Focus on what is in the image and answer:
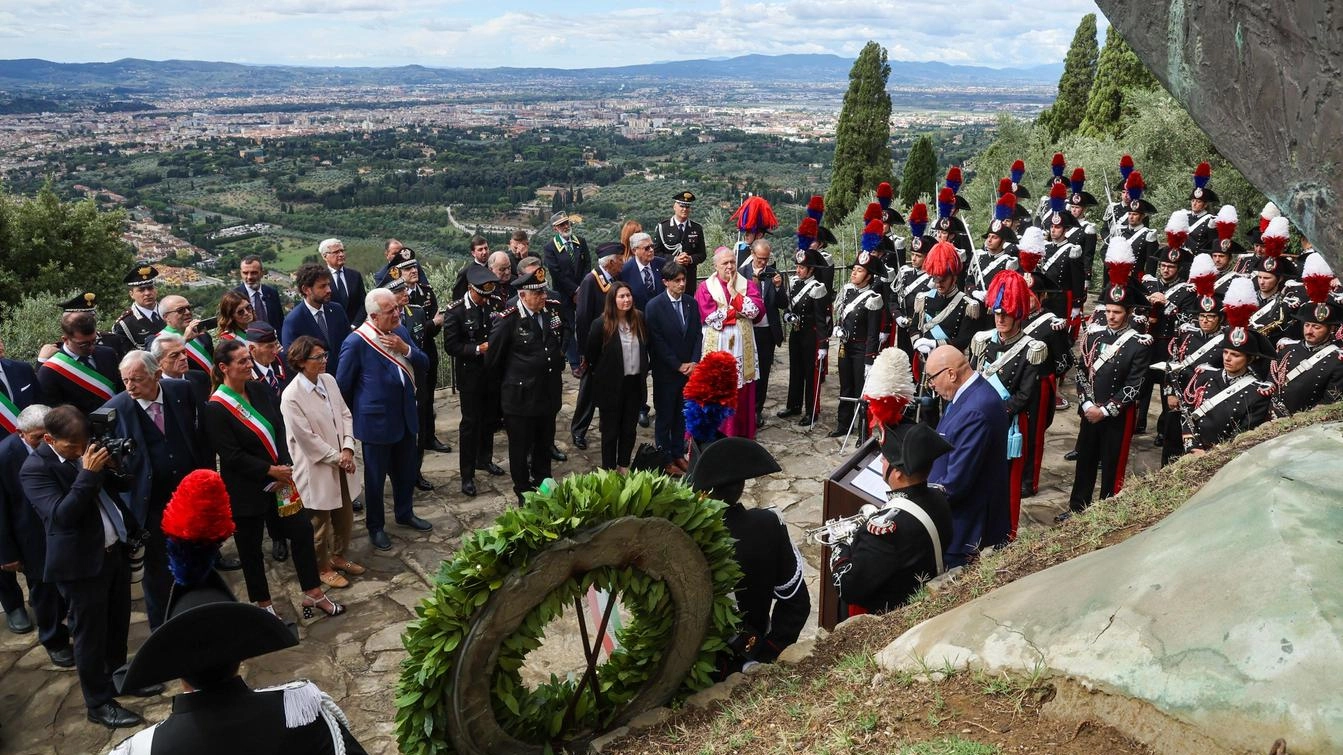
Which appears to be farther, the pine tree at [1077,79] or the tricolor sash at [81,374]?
the pine tree at [1077,79]

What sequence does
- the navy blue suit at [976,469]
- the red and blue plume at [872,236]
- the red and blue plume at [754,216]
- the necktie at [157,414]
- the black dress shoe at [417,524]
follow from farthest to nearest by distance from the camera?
the red and blue plume at [754,216], the red and blue plume at [872,236], the black dress shoe at [417,524], the necktie at [157,414], the navy blue suit at [976,469]

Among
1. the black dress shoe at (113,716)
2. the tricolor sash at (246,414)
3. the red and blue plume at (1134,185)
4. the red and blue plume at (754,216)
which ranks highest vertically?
the red and blue plume at (1134,185)

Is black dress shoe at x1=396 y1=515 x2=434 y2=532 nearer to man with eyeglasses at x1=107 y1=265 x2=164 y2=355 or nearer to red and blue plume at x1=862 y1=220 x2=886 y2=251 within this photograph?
man with eyeglasses at x1=107 y1=265 x2=164 y2=355

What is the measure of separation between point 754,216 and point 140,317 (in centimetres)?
592

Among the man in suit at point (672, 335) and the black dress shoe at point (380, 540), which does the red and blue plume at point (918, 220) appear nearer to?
the man in suit at point (672, 335)

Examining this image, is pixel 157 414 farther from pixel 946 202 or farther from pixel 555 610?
pixel 946 202

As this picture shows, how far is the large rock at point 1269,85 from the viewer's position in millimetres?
2766

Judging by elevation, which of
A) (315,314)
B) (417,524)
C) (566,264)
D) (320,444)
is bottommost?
(417,524)

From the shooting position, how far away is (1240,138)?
3.11 meters

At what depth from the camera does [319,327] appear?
7.78 meters

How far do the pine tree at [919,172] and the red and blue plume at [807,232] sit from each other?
52.0ft

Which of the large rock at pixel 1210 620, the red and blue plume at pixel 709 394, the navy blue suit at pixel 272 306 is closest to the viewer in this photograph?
the large rock at pixel 1210 620

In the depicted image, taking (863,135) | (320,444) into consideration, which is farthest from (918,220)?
(863,135)

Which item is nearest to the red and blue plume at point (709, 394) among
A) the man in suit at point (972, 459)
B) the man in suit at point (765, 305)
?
the man in suit at point (972, 459)
